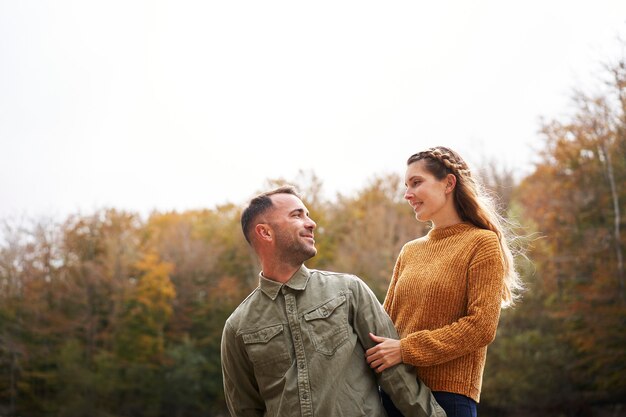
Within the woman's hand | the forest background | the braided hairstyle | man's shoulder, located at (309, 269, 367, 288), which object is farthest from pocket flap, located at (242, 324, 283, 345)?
the forest background

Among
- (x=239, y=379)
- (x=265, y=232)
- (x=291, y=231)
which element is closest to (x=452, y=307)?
(x=291, y=231)

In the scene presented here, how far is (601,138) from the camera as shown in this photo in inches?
794

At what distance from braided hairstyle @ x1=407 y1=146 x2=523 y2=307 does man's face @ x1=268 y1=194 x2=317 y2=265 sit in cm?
61

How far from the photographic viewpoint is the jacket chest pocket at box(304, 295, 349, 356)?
119 inches

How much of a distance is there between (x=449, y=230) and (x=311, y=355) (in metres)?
0.90

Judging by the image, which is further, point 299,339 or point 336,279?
point 336,279

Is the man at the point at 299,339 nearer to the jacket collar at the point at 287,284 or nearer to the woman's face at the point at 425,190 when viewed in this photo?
the jacket collar at the point at 287,284

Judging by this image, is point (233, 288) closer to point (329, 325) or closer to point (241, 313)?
point (241, 313)

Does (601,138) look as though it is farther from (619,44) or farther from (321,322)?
(321,322)

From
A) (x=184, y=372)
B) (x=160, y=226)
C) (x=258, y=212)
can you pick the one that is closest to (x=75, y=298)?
(x=184, y=372)

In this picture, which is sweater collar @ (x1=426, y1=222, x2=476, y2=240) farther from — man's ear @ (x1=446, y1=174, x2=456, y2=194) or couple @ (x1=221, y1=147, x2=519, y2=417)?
man's ear @ (x1=446, y1=174, x2=456, y2=194)

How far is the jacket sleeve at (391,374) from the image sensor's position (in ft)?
9.81

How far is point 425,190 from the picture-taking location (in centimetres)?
329

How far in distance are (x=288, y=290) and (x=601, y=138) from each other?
62.6 ft
